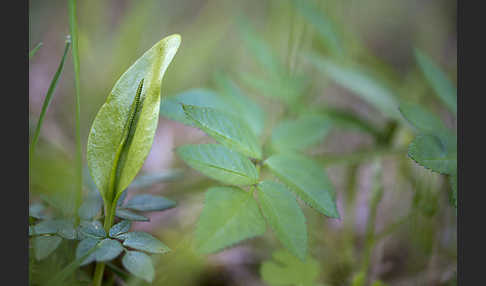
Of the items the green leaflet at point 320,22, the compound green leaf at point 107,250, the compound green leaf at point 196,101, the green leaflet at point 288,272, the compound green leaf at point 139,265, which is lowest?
the green leaflet at point 288,272

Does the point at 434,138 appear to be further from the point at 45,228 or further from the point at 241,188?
the point at 45,228

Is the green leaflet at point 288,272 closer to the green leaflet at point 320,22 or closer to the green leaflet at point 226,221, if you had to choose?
the green leaflet at point 226,221

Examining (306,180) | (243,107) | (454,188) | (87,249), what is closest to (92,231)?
(87,249)

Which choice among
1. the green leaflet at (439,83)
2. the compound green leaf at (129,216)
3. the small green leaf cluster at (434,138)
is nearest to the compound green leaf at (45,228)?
the compound green leaf at (129,216)

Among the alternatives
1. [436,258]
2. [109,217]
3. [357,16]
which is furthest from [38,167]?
[357,16]

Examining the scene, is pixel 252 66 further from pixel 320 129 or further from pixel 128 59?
pixel 320 129

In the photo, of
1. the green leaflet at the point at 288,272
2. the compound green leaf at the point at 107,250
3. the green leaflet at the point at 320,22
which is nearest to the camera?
the compound green leaf at the point at 107,250

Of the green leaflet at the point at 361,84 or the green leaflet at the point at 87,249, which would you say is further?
the green leaflet at the point at 361,84
